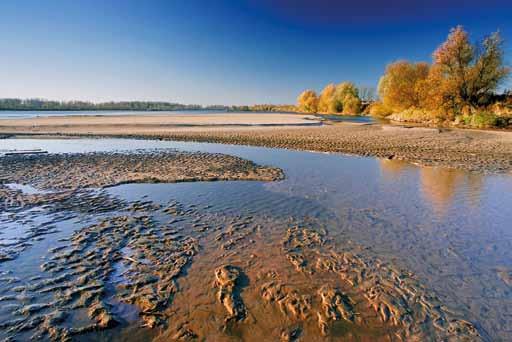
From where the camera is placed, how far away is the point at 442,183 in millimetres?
10633

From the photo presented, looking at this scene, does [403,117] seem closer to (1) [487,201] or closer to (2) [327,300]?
(1) [487,201]

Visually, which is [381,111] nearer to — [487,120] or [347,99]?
[347,99]

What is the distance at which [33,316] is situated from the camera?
142 inches

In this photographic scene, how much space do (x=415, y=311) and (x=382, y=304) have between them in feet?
1.48

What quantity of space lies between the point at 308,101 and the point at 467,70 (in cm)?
10118

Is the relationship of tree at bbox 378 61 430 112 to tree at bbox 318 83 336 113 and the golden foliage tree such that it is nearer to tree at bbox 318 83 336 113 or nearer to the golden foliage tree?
the golden foliage tree

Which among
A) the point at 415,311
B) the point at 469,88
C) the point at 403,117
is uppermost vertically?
the point at 469,88

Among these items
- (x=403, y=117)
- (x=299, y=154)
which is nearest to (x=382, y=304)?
(x=299, y=154)

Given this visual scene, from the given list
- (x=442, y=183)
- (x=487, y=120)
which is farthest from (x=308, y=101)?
(x=442, y=183)

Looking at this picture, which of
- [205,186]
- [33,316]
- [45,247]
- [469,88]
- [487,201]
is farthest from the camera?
[469,88]

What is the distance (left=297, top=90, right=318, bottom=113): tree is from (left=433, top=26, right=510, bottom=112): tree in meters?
95.1

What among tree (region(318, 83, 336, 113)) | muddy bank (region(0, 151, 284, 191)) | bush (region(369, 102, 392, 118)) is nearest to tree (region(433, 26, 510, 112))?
bush (region(369, 102, 392, 118))

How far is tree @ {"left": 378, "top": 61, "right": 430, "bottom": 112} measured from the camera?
5928 cm

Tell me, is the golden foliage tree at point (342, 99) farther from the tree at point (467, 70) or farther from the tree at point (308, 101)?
the tree at point (467, 70)
